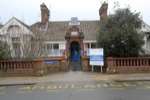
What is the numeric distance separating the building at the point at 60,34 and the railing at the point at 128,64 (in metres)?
16.1

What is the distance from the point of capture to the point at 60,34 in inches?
2074

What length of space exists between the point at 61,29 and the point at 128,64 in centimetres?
2457

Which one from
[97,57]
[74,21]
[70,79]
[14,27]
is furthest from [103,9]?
[70,79]

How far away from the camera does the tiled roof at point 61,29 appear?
2036 inches

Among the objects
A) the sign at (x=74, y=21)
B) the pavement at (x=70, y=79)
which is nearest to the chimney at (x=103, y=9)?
the sign at (x=74, y=21)

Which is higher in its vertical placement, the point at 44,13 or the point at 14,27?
the point at 44,13

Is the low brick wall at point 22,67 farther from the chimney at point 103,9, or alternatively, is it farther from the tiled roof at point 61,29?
the chimney at point 103,9

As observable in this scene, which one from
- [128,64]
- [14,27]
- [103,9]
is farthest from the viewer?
[103,9]

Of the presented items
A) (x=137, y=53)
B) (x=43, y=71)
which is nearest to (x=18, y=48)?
(x=43, y=71)

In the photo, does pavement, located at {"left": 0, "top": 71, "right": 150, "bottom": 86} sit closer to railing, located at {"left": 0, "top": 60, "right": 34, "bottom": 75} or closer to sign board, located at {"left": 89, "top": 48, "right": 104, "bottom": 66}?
railing, located at {"left": 0, "top": 60, "right": 34, "bottom": 75}

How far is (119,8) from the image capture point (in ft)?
115

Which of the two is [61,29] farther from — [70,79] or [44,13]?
[70,79]

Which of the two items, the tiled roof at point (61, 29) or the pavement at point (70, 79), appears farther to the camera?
the tiled roof at point (61, 29)

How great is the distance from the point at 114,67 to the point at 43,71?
5.97 meters
